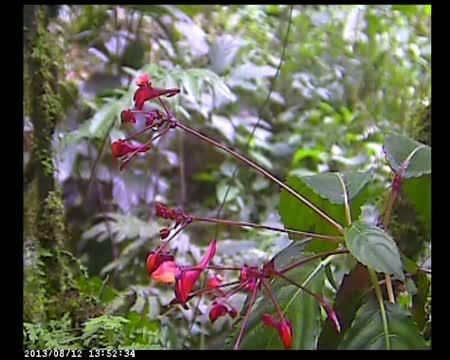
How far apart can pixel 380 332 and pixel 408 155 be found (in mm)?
192

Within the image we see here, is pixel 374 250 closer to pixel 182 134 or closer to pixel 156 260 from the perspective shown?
pixel 156 260

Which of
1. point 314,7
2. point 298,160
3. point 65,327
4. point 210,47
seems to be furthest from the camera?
point 314,7

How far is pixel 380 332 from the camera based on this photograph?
1.75 ft

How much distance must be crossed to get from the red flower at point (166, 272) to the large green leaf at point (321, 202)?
0.17m

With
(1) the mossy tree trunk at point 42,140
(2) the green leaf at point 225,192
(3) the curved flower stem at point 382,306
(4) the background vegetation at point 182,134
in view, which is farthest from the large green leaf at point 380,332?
(2) the green leaf at point 225,192

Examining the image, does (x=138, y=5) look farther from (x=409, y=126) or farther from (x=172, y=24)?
(x=409, y=126)

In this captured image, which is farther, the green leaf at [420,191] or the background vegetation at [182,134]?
the background vegetation at [182,134]

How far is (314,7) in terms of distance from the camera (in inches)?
74.4

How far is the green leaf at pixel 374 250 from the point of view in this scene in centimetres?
49

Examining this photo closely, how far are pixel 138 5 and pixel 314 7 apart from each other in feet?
3.02

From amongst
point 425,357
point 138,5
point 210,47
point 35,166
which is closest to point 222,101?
point 210,47

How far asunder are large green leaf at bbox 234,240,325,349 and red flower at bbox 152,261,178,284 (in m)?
0.09

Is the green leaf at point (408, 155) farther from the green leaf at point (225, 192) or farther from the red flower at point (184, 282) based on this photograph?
the green leaf at point (225, 192)

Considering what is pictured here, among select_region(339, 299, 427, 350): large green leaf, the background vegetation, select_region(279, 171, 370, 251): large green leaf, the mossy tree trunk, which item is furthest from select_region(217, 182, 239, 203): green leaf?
select_region(339, 299, 427, 350): large green leaf
